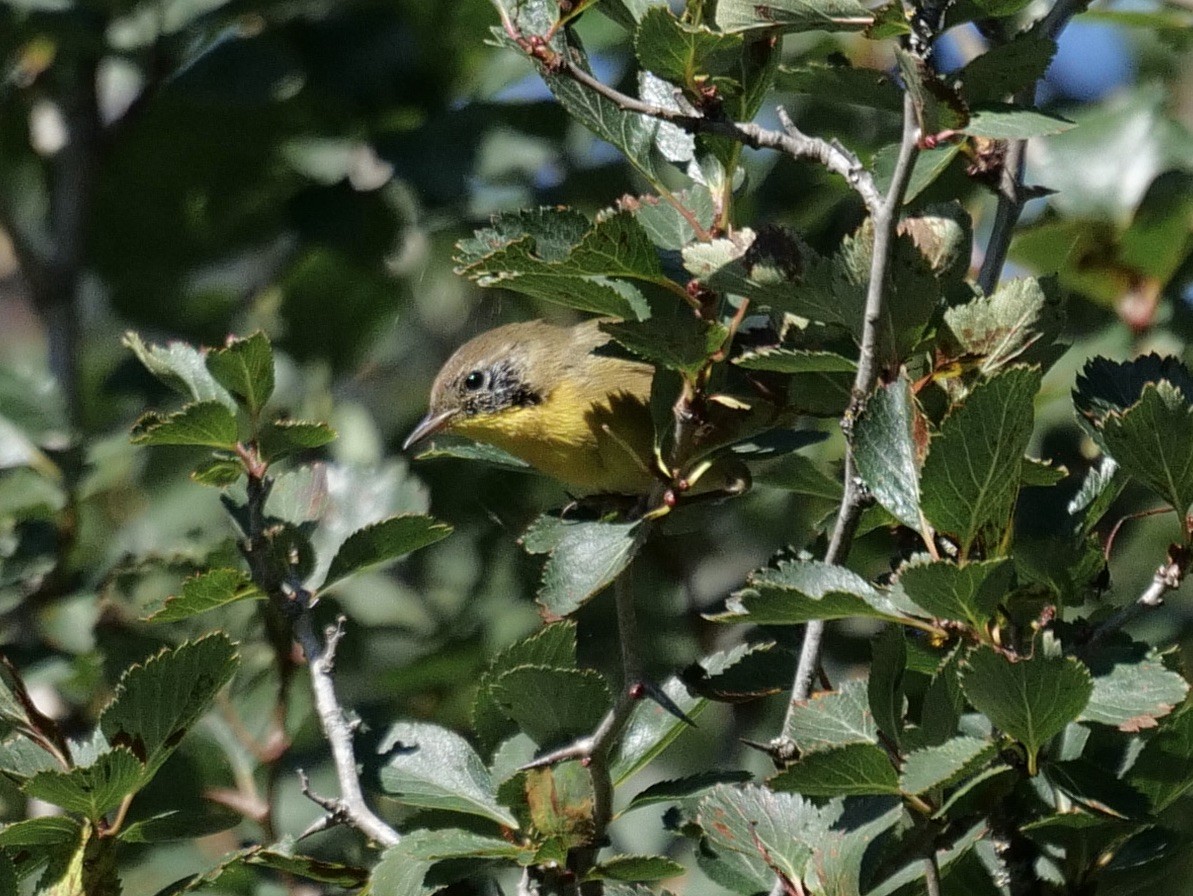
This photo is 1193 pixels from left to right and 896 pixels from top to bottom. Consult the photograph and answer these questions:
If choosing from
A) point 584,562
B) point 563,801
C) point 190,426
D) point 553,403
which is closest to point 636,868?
point 563,801

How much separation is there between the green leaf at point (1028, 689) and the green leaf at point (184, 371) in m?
0.99

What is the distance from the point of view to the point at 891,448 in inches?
60.0

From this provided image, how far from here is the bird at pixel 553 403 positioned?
2.60 meters

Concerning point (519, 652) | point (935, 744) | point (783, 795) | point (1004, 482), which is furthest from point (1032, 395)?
point (519, 652)

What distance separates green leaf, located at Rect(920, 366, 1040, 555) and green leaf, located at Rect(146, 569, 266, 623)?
33.3 inches

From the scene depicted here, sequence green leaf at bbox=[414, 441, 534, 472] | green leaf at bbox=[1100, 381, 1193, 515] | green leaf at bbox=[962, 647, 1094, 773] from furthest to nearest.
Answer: green leaf at bbox=[414, 441, 534, 472]
green leaf at bbox=[1100, 381, 1193, 515]
green leaf at bbox=[962, 647, 1094, 773]

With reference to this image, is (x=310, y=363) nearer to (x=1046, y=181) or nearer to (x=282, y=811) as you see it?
(x=282, y=811)

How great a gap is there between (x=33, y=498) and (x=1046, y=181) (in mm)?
2065

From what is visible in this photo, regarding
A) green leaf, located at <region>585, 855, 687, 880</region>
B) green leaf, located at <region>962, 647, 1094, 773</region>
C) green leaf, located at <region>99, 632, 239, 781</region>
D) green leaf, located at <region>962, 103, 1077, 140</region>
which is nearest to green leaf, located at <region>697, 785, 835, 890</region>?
green leaf, located at <region>585, 855, 687, 880</region>

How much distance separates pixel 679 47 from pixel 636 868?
87cm

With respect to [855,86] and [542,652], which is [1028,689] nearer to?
[542,652]

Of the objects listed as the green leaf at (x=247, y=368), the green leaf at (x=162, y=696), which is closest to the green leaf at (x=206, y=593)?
the green leaf at (x=162, y=696)

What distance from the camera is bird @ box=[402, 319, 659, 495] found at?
2.60m

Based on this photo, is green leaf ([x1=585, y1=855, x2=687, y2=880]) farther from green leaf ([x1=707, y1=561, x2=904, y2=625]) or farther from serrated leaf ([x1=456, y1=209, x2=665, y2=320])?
serrated leaf ([x1=456, y1=209, x2=665, y2=320])
